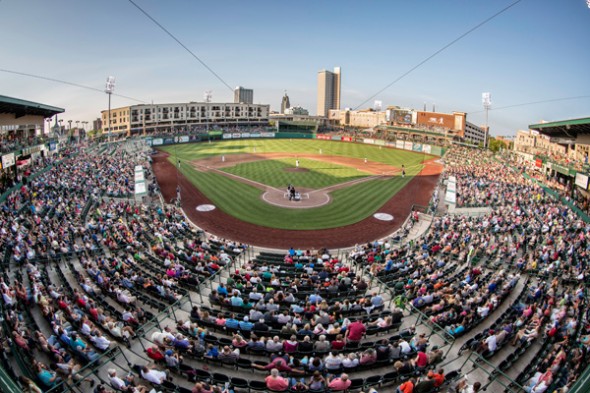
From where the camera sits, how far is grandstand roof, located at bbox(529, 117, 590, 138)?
3330 cm

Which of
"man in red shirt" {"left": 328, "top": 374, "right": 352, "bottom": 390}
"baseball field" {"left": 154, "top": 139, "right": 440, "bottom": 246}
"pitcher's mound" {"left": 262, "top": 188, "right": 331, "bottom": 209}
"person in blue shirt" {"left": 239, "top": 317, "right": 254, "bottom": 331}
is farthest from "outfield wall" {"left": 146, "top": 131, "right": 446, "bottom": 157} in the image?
"man in red shirt" {"left": 328, "top": 374, "right": 352, "bottom": 390}

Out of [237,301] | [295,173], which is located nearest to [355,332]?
[237,301]

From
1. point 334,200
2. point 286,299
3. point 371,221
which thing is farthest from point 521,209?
point 286,299

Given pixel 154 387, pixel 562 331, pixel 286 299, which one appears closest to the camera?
pixel 154 387

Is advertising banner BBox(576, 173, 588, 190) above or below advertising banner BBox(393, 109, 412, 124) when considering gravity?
below

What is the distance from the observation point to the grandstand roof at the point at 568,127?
33.3 meters

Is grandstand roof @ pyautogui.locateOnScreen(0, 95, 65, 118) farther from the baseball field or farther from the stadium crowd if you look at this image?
the baseball field

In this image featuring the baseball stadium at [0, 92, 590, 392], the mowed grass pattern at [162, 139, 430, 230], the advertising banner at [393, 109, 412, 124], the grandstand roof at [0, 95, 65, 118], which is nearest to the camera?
the baseball stadium at [0, 92, 590, 392]

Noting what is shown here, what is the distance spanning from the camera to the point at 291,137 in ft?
350

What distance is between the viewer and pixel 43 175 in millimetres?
35844

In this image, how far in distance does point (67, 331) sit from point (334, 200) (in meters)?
28.4

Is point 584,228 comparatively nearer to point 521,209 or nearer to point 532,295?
point 521,209

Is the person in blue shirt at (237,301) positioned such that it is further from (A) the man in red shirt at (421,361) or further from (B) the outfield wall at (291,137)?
(B) the outfield wall at (291,137)

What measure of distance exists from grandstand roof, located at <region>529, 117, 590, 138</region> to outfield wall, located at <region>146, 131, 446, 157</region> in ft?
98.9
